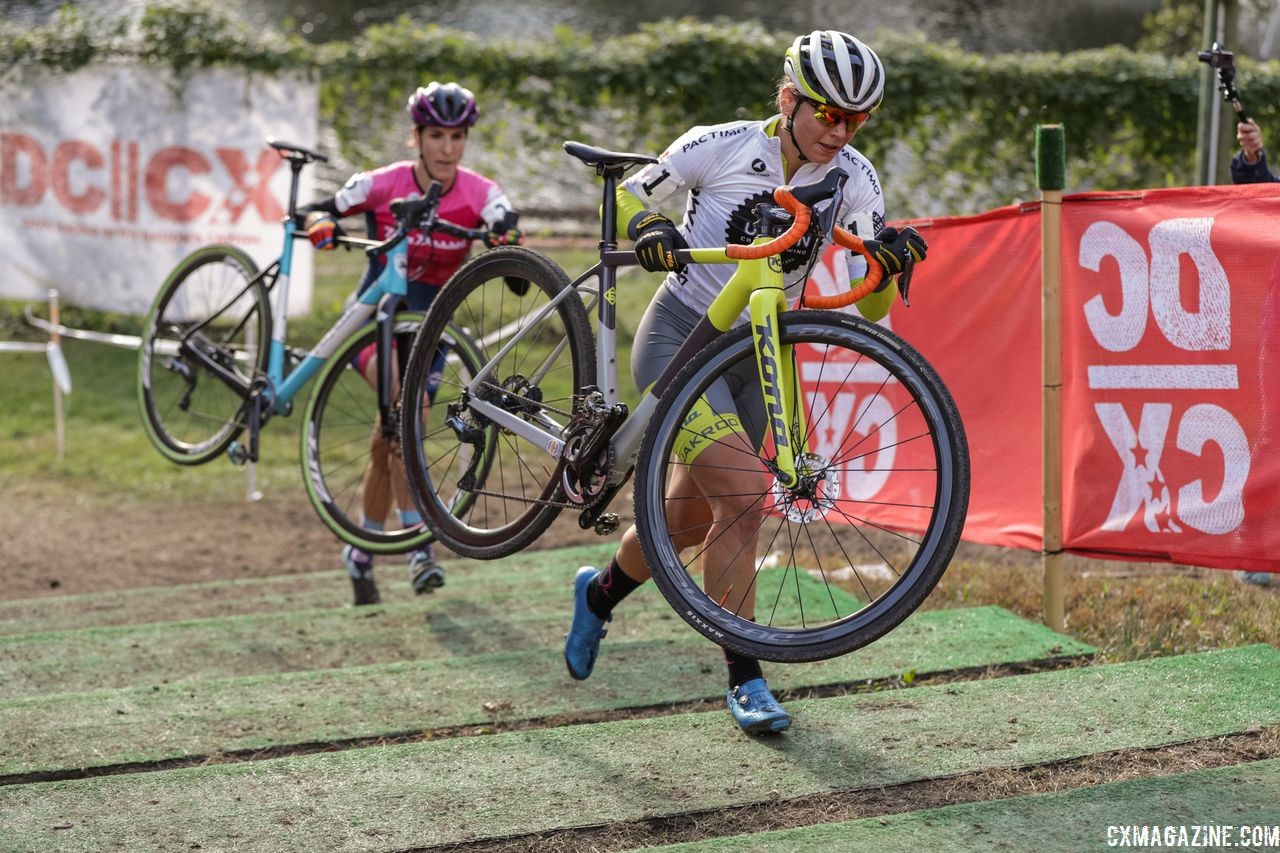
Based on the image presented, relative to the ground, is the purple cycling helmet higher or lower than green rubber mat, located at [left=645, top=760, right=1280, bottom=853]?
higher

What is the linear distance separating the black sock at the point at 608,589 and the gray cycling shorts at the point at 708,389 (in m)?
0.65

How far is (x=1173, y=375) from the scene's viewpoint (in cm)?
513

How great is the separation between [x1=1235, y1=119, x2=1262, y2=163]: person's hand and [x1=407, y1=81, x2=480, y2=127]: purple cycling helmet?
3.35 metres

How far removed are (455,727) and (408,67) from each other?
30.2 ft

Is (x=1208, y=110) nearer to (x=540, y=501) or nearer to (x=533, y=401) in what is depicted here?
(x=533, y=401)

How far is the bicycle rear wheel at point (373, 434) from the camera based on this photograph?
195 inches

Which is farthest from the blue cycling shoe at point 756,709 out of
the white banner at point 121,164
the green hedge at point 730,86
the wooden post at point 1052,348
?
the green hedge at point 730,86

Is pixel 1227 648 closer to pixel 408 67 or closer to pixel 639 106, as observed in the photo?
pixel 639 106

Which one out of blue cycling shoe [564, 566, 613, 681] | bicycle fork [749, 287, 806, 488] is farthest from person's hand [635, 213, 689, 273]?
blue cycling shoe [564, 566, 613, 681]

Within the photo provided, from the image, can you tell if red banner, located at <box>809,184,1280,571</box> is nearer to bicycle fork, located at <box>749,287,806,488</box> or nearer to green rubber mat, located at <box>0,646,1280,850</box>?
green rubber mat, located at <box>0,646,1280,850</box>

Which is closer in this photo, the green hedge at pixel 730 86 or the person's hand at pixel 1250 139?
the person's hand at pixel 1250 139

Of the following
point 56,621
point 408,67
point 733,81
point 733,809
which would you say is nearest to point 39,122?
point 408,67

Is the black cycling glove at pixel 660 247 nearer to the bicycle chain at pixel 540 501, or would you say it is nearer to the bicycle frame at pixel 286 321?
the bicycle chain at pixel 540 501

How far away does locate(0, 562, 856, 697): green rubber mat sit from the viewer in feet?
17.5
